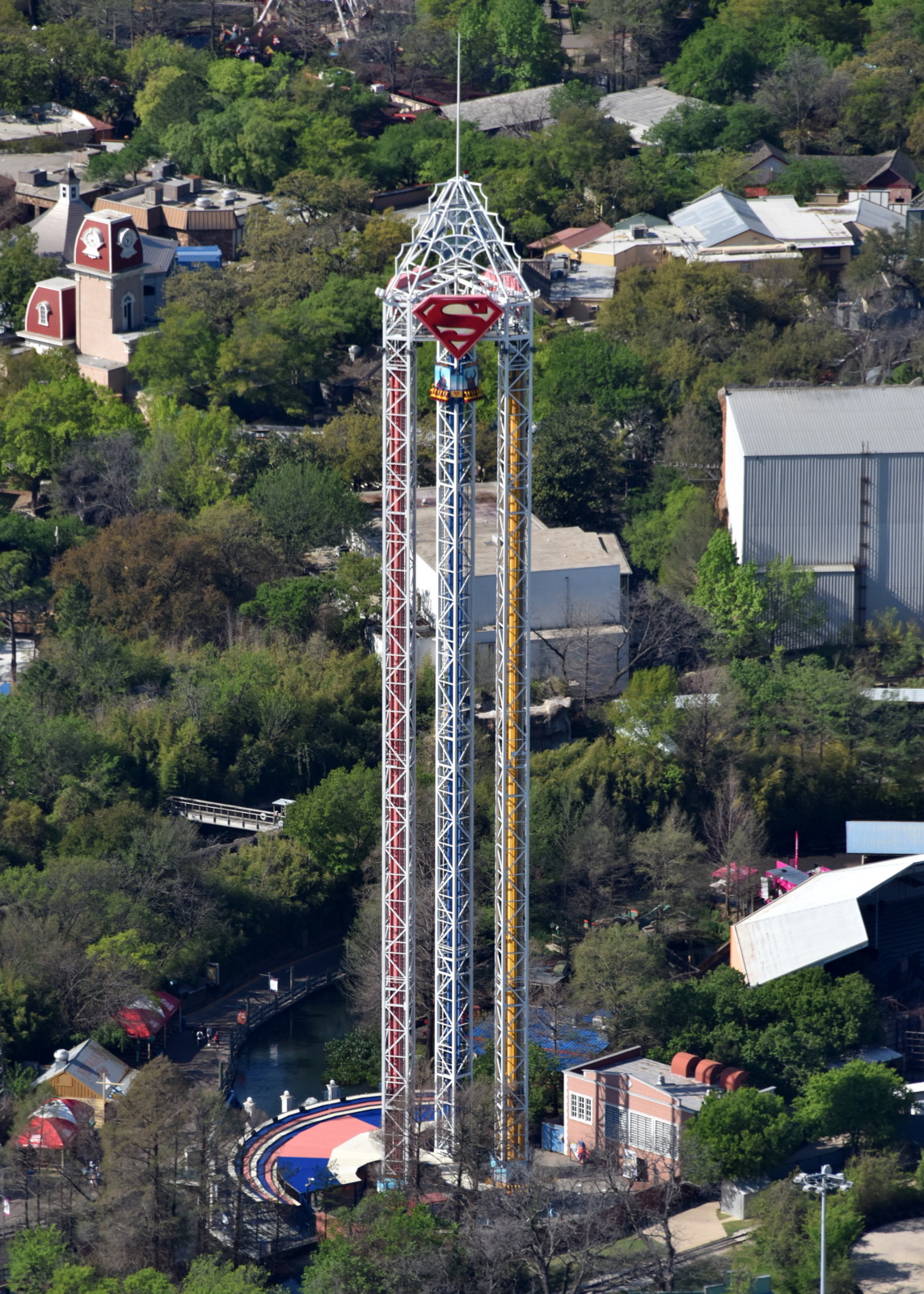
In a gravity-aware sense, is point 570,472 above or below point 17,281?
below

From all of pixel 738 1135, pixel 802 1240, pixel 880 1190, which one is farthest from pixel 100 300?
pixel 802 1240

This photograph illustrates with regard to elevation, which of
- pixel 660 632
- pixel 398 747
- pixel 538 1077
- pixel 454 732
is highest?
pixel 454 732

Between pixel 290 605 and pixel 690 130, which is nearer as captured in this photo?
pixel 290 605

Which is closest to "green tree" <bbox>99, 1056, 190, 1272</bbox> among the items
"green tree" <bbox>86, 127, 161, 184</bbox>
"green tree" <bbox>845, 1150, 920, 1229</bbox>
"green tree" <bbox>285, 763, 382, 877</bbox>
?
"green tree" <bbox>845, 1150, 920, 1229</bbox>

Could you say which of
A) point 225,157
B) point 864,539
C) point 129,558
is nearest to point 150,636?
point 129,558

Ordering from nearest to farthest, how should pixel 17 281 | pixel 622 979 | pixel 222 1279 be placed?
pixel 222 1279
pixel 622 979
pixel 17 281

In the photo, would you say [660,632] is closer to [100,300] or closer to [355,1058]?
[355,1058]

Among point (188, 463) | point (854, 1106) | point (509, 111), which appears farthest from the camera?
point (509, 111)

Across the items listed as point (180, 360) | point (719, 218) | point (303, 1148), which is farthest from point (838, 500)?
point (303, 1148)
